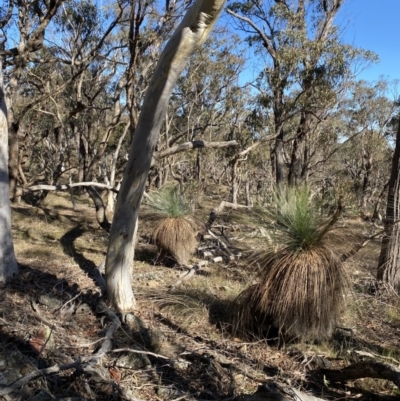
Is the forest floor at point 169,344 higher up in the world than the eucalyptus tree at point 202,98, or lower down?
lower down

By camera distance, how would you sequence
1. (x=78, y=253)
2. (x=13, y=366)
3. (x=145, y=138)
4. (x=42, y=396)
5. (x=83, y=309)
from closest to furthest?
1. (x=42, y=396)
2. (x=13, y=366)
3. (x=145, y=138)
4. (x=83, y=309)
5. (x=78, y=253)

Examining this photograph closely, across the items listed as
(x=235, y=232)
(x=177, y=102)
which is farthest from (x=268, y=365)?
(x=177, y=102)

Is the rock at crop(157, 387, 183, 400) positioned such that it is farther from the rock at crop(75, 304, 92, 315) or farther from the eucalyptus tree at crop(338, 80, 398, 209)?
the eucalyptus tree at crop(338, 80, 398, 209)

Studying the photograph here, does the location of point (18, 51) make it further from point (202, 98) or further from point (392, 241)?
point (202, 98)

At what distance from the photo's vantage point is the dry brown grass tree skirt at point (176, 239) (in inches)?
299

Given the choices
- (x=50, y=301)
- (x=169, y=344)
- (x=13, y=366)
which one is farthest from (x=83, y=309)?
(x=13, y=366)

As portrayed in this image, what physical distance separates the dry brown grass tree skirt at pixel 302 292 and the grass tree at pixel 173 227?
3612 mm

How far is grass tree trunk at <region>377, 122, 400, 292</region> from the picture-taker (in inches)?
217

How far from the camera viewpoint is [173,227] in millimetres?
7762

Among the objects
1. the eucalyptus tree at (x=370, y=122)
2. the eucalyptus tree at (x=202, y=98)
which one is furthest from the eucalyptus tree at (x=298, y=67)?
the eucalyptus tree at (x=370, y=122)

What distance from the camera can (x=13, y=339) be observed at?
3.51 meters

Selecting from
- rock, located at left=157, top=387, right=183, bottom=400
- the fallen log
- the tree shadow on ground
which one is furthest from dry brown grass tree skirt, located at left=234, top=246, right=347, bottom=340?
the tree shadow on ground

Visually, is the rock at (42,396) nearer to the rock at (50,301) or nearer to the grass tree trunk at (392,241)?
the rock at (50,301)

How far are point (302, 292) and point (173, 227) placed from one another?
13.8 feet
